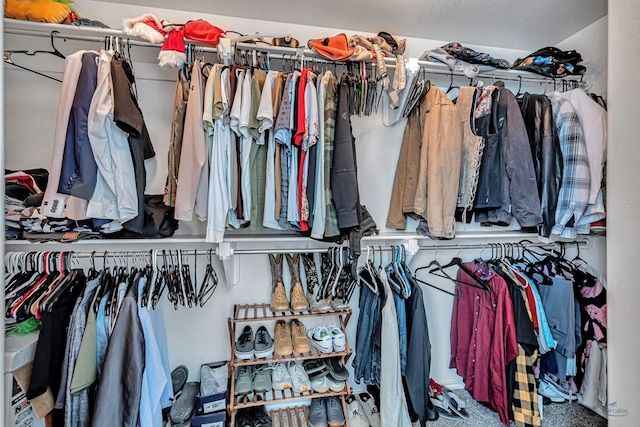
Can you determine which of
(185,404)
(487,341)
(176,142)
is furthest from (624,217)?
(185,404)

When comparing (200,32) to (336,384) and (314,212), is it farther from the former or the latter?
(336,384)

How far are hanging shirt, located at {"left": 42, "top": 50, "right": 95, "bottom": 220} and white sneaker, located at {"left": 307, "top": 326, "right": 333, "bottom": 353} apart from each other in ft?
4.10

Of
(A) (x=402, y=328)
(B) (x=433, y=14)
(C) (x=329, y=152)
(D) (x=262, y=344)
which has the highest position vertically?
(B) (x=433, y=14)

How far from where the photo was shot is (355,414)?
1596mm

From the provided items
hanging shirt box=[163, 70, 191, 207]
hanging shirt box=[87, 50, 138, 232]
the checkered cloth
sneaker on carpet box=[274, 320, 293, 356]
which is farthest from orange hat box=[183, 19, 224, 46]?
the checkered cloth

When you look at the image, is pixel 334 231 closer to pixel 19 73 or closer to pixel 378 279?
pixel 378 279

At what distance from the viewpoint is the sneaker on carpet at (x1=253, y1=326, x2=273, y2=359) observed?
1.46 metres

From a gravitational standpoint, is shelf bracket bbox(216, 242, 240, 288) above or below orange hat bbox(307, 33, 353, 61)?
below

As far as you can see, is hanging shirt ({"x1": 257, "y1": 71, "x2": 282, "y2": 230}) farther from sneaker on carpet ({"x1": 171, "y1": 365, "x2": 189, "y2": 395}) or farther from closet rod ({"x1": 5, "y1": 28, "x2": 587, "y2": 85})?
sneaker on carpet ({"x1": 171, "y1": 365, "x2": 189, "y2": 395})

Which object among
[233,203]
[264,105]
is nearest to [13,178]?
[233,203]

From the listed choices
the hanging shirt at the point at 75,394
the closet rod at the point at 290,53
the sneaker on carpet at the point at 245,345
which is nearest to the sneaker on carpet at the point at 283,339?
the sneaker on carpet at the point at 245,345

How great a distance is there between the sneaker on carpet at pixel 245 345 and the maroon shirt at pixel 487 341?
4.11 feet

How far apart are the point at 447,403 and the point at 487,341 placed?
1.72 ft

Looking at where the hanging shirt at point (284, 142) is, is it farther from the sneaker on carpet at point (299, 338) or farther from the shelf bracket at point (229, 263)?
Answer: the sneaker on carpet at point (299, 338)
